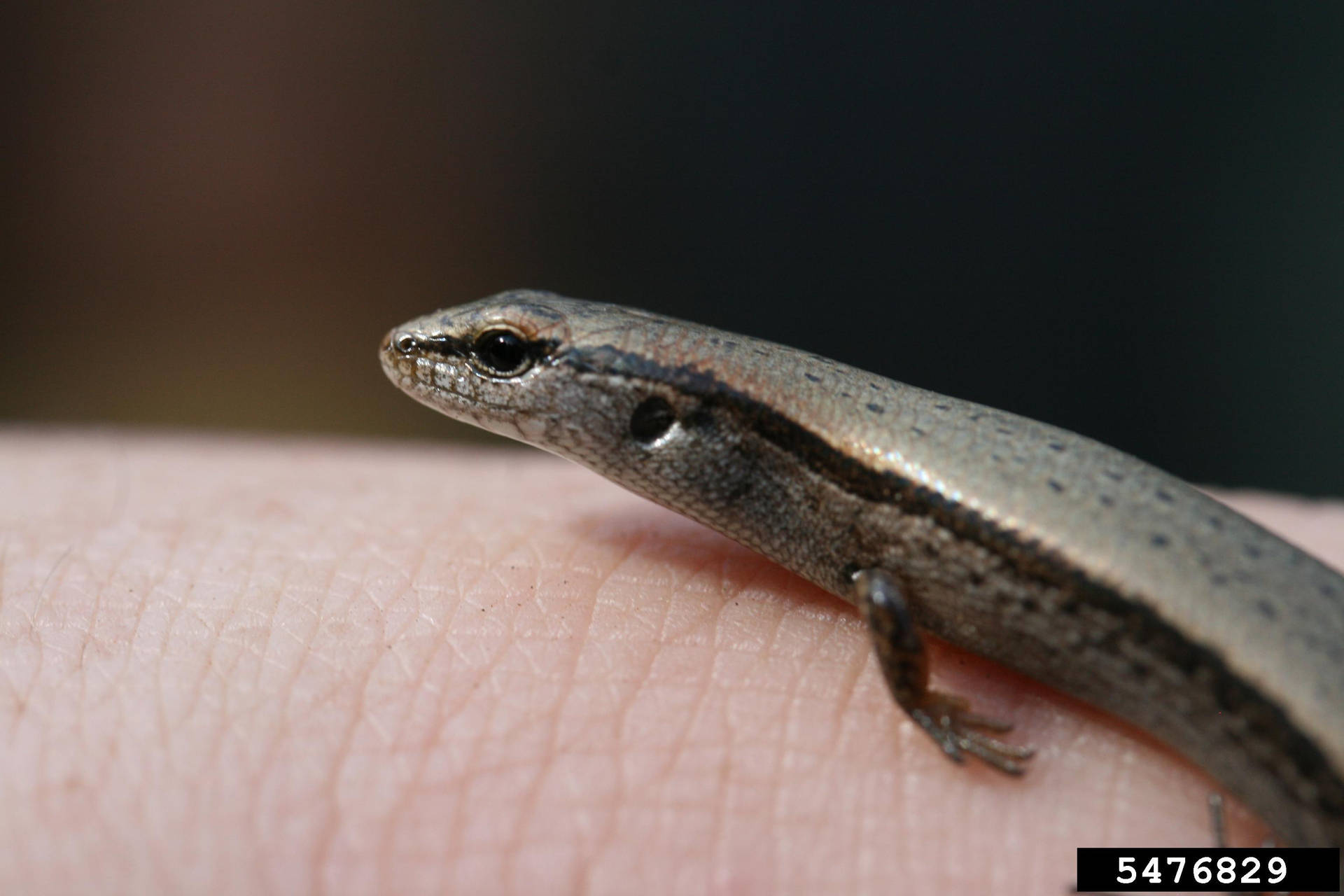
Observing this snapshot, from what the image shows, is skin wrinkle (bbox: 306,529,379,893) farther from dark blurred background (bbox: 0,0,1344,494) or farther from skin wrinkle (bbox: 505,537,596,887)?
dark blurred background (bbox: 0,0,1344,494)

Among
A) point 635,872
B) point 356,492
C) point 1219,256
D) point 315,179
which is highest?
point 315,179

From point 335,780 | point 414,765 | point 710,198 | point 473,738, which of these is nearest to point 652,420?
point 473,738

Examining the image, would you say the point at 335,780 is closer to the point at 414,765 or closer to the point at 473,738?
the point at 414,765

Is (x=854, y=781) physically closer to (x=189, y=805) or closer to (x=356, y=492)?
(x=189, y=805)

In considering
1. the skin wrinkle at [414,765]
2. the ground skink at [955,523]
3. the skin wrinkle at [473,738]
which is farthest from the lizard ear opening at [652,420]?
the skin wrinkle at [414,765]

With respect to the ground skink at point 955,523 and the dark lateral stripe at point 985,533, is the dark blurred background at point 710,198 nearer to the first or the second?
the ground skink at point 955,523

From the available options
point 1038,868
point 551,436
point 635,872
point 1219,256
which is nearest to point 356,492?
point 551,436

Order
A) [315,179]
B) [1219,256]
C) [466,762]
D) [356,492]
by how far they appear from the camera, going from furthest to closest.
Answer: [315,179], [1219,256], [356,492], [466,762]
